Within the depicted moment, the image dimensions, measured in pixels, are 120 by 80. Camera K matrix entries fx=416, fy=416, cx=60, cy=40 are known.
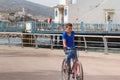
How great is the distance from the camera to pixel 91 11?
56.8 metres

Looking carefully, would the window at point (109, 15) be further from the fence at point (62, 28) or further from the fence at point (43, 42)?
the fence at point (43, 42)

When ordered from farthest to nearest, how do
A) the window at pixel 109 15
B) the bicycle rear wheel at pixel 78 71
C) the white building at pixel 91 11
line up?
1. the white building at pixel 91 11
2. the window at pixel 109 15
3. the bicycle rear wheel at pixel 78 71

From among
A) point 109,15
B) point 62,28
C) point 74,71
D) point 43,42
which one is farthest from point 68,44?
point 109,15

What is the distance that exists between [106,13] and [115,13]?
124 cm

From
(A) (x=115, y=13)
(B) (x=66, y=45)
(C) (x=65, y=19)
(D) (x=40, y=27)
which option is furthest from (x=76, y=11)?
(B) (x=66, y=45)

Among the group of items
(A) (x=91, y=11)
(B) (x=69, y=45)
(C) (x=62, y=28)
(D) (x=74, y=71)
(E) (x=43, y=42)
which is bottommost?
(E) (x=43, y=42)

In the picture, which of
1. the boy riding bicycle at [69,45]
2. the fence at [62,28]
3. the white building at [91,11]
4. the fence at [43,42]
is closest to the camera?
the boy riding bicycle at [69,45]

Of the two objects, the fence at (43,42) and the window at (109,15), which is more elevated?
the window at (109,15)

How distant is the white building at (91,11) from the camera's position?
56.0 metres

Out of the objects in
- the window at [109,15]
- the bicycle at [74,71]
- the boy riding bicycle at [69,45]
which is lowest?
the bicycle at [74,71]

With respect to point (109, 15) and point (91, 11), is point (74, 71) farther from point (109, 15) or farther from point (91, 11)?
point (91, 11)

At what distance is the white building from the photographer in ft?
184

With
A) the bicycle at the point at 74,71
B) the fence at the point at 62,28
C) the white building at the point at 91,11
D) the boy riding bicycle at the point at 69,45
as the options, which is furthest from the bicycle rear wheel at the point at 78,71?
the white building at the point at 91,11

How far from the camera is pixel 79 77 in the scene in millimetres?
10930
